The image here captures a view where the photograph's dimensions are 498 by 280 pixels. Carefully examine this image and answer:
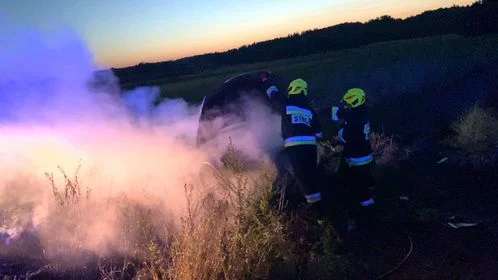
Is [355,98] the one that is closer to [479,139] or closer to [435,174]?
[435,174]

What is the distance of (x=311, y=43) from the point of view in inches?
2226

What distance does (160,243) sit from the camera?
17.1 ft

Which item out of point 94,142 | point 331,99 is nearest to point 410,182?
point 94,142

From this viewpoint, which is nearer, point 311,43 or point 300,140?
point 300,140

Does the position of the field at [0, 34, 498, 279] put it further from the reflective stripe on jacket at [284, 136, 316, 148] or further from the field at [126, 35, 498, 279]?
the reflective stripe on jacket at [284, 136, 316, 148]

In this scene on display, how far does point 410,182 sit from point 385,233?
2026 mm

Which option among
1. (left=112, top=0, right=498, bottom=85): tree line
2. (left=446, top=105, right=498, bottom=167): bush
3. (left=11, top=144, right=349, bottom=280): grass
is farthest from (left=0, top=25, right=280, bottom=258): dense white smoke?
(left=112, top=0, right=498, bottom=85): tree line

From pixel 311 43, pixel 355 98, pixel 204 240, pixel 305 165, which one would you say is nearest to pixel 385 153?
pixel 355 98

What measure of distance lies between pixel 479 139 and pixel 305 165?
3905mm

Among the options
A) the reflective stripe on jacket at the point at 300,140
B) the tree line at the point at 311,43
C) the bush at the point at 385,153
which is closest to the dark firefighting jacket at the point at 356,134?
the reflective stripe on jacket at the point at 300,140

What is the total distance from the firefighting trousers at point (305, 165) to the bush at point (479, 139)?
141 inches

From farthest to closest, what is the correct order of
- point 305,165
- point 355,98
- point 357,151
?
1. point 357,151
2. point 355,98
3. point 305,165

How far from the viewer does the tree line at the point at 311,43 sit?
50.0 meters

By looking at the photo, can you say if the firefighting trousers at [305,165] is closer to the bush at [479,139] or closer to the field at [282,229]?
the field at [282,229]
